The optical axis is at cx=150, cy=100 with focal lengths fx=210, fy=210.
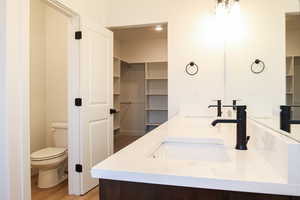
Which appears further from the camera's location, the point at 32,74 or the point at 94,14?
the point at 32,74

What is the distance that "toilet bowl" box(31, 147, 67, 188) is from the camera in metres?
2.37

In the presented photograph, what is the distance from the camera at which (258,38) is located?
85.4 inches

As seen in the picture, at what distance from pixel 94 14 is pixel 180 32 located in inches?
41.8

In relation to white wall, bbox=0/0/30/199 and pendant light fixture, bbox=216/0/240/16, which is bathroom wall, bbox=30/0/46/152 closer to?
white wall, bbox=0/0/30/199

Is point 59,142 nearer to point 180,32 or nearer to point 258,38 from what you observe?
point 180,32

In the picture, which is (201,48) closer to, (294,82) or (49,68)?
(294,82)

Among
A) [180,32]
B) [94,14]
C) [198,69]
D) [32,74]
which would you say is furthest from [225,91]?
[32,74]

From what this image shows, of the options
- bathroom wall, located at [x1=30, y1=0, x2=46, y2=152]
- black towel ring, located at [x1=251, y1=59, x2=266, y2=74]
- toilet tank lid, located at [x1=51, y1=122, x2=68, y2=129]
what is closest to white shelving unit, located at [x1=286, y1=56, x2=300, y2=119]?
black towel ring, located at [x1=251, y1=59, x2=266, y2=74]

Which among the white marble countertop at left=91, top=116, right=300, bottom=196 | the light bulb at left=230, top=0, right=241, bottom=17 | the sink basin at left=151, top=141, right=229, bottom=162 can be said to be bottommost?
the sink basin at left=151, top=141, right=229, bottom=162

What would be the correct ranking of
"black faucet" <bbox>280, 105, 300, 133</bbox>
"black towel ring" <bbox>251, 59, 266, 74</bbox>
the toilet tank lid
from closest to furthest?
"black faucet" <bbox>280, 105, 300, 133</bbox>
"black towel ring" <bbox>251, 59, 266, 74</bbox>
the toilet tank lid

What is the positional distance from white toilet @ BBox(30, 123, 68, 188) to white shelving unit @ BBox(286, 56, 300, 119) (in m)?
2.40

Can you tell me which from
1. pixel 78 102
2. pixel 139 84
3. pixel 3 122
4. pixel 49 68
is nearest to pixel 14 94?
pixel 3 122

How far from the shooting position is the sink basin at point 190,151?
1.15m

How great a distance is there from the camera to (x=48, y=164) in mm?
2391
